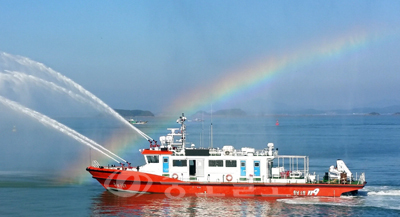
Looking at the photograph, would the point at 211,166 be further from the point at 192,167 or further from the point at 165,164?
the point at 165,164

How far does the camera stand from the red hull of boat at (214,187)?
38.8 meters

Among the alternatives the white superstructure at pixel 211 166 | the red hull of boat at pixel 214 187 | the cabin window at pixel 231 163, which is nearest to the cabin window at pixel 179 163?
the white superstructure at pixel 211 166

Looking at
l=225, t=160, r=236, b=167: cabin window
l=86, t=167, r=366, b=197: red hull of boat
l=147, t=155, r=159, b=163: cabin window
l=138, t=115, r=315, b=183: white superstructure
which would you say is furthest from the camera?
l=147, t=155, r=159, b=163: cabin window

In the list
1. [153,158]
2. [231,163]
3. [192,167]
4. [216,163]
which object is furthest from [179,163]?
[231,163]

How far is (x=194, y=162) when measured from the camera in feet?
131

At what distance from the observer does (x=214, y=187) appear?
39219 millimetres

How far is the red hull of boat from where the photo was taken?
38.8 metres

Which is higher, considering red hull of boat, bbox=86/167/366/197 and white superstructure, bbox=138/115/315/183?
white superstructure, bbox=138/115/315/183

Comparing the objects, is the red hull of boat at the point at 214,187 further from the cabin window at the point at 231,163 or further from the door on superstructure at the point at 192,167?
the cabin window at the point at 231,163

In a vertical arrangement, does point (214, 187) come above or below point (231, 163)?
below

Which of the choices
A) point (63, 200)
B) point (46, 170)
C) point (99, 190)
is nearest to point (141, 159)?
point (46, 170)

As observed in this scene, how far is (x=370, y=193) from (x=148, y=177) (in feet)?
60.1

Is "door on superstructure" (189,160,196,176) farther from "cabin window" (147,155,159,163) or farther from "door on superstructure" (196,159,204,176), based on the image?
"cabin window" (147,155,159,163)

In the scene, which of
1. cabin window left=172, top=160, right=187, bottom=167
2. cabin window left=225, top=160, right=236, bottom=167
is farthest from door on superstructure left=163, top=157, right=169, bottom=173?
cabin window left=225, top=160, right=236, bottom=167
